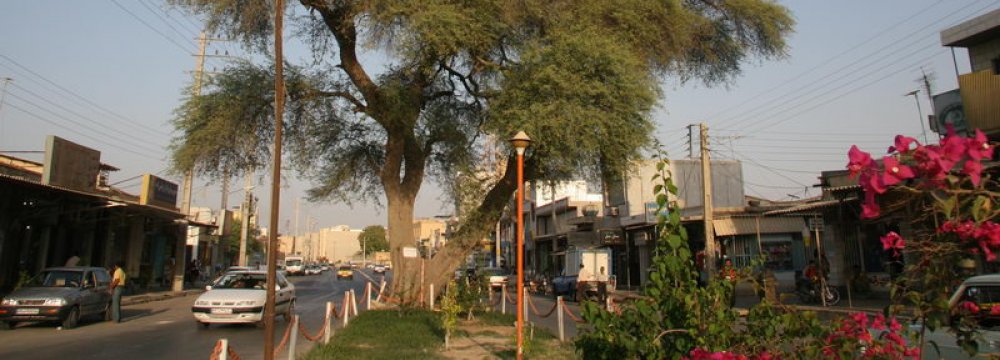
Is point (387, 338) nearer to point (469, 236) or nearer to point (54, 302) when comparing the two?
point (469, 236)

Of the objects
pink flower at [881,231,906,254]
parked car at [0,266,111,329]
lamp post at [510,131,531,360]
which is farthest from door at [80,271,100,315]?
pink flower at [881,231,906,254]

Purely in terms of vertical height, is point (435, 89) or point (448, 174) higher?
point (435, 89)

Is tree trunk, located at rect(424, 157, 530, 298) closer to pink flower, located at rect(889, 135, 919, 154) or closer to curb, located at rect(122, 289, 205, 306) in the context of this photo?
curb, located at rect(122, 289, 205, 306)

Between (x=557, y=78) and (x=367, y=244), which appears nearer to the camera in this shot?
(x=557, y=78)

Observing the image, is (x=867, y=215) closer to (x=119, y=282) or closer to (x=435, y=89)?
(x=435, y=89)

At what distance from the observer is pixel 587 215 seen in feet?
136

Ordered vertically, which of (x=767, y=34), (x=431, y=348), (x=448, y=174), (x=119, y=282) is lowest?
(x=431, y=348)

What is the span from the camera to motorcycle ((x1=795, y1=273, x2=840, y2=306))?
774 inches

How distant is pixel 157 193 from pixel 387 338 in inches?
918

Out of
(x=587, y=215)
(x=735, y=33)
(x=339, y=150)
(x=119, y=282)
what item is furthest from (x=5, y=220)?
(x=587, y=215)

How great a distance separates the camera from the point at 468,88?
1886 cm

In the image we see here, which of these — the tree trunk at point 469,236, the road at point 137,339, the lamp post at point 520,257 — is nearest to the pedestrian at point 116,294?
the road at point 137,339

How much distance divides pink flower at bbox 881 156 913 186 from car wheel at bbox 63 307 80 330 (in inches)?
689

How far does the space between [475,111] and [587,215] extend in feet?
74.8
